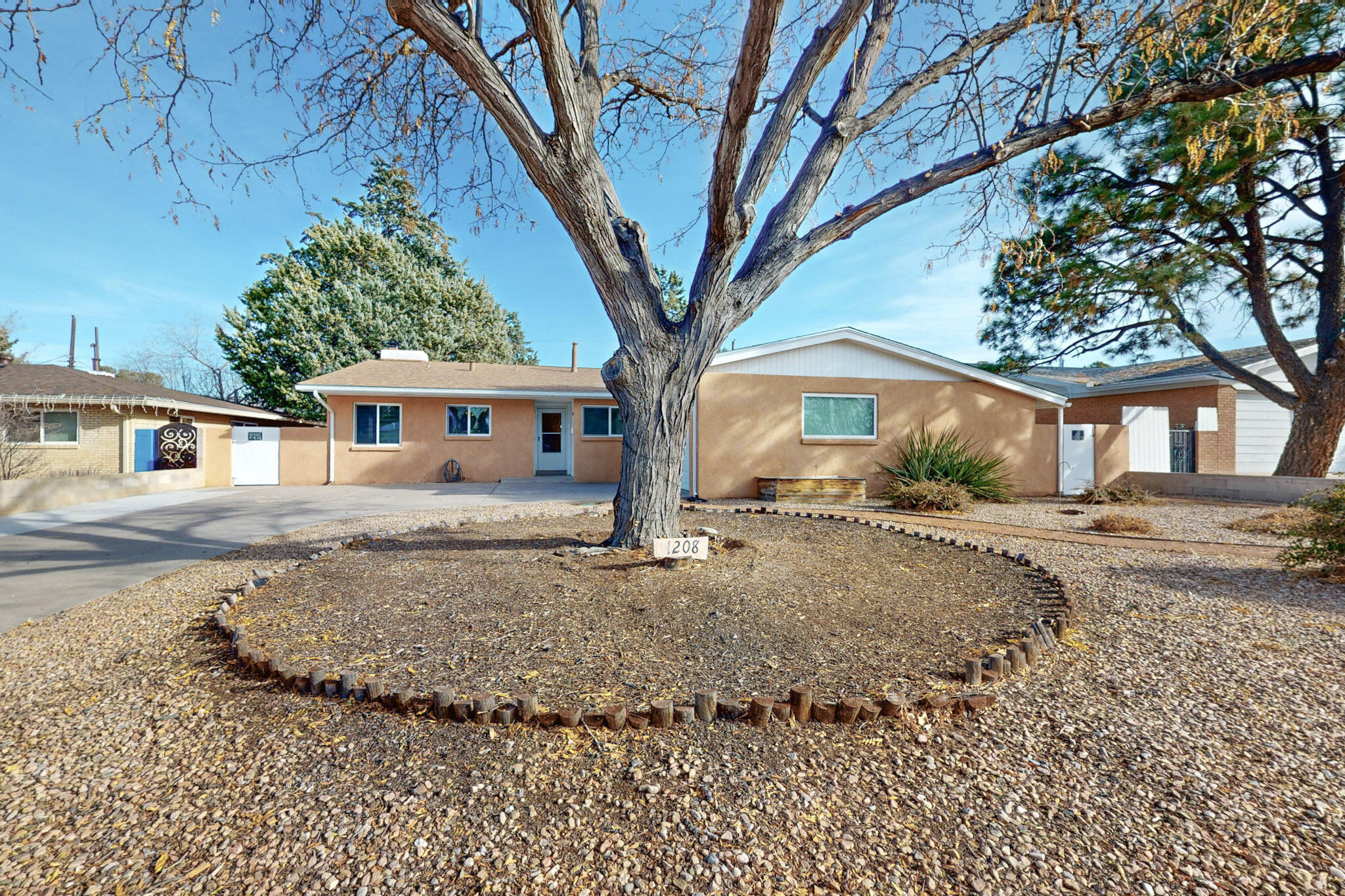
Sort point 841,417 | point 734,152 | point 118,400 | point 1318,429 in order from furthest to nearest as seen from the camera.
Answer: point 118,400 → point 841,417 → point 1318,429 → point 734,152

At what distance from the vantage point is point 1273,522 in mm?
6922

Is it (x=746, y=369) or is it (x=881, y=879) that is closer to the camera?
(x=881, y=879)

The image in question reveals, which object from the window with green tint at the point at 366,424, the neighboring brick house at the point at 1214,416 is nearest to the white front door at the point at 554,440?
the window with green tint at the point at 366,424

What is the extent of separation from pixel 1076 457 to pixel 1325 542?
23.8ft

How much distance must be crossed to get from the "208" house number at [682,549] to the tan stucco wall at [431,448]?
10594 mm

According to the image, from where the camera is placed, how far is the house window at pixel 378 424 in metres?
12.9

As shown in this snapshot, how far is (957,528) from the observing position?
6.72 m

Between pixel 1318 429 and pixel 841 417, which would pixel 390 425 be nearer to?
pixel 841 417

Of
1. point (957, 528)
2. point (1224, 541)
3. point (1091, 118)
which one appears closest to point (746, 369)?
point (957, 528)

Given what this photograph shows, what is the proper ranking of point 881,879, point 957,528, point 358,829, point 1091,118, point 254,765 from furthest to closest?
point 957,528 → point 1091,118 → point 254,765 → point 358,829 → point 881,879

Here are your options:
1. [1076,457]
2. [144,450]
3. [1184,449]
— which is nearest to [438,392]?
[144,450]

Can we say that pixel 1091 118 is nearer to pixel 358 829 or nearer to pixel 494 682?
pixel 494 682

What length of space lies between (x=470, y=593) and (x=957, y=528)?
6.02 meters

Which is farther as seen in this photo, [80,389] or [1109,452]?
[80,389]
